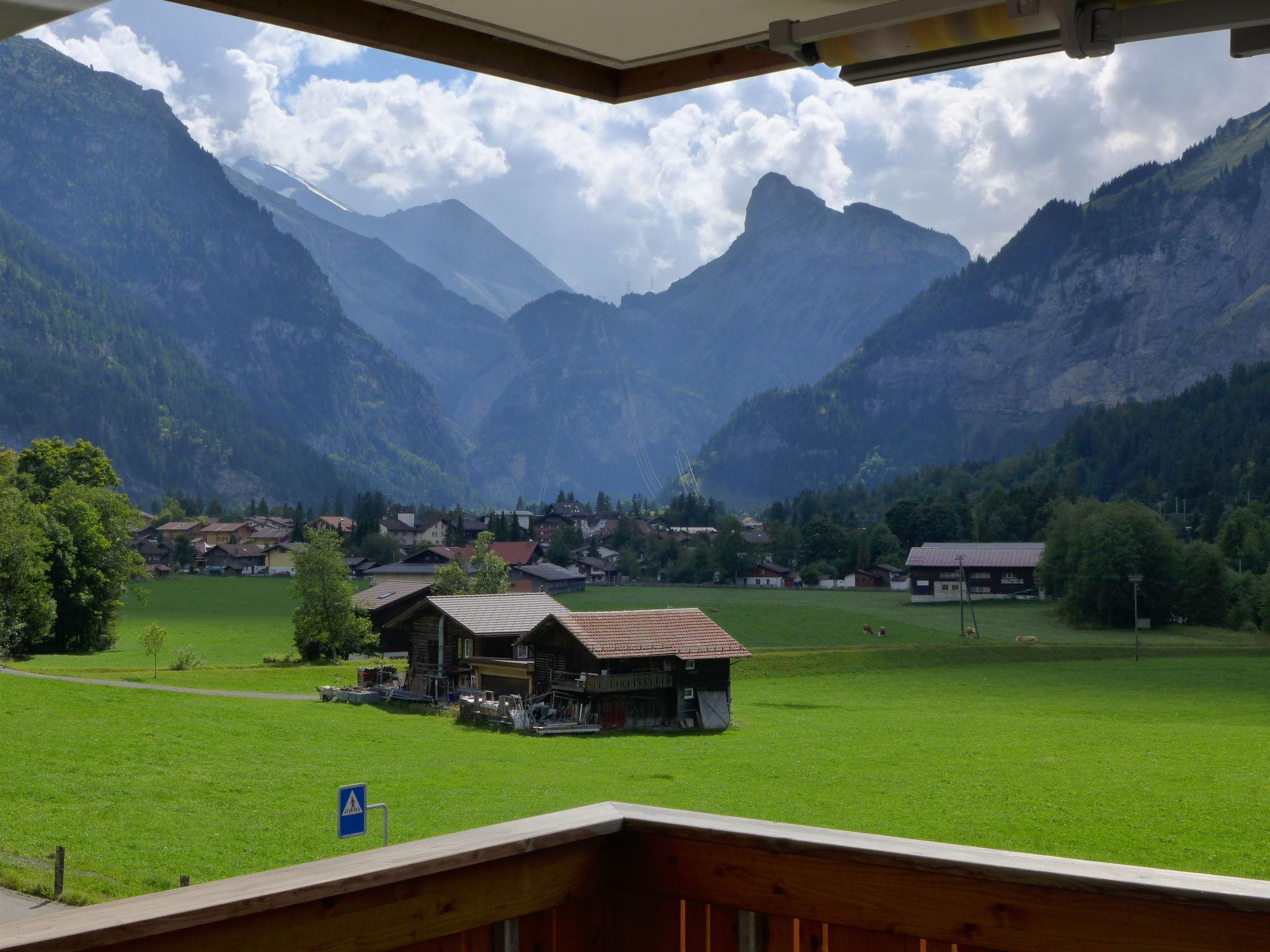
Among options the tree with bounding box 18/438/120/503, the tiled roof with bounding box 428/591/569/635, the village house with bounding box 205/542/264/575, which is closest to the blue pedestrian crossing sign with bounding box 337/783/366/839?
the tiled roof with bounding box 428/591/569/635

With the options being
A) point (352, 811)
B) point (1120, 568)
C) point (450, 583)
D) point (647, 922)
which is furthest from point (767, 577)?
point (647, 922)

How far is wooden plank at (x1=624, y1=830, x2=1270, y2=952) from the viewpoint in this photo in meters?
1.50

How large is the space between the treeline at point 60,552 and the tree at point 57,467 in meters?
0.04

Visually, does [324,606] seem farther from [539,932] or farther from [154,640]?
[539,932]

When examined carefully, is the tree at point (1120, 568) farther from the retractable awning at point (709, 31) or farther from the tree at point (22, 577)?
the retractable awning at point (709, 31)

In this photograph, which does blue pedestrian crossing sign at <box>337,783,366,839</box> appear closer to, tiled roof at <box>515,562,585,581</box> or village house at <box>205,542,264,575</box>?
tiled roof at <box>515,562,585,581</box>

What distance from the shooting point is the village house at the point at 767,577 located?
81625 mm

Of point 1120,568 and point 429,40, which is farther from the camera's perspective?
point 1120,568

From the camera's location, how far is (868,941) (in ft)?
5.60

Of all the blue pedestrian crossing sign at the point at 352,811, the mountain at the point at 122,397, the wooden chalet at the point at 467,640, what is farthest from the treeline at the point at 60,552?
the mountain at the point at 122,397

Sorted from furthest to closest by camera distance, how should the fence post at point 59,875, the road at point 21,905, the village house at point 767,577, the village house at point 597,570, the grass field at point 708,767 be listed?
the village house at point 597,570, the village house at point 767,577, the grass field at point 708,767, the fence post at point 59,875, the road at point 21,905

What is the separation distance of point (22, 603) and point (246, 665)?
7.83 metres

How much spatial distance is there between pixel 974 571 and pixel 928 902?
74.2 metres

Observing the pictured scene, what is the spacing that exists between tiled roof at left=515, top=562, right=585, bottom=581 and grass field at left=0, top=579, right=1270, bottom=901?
34359mm
